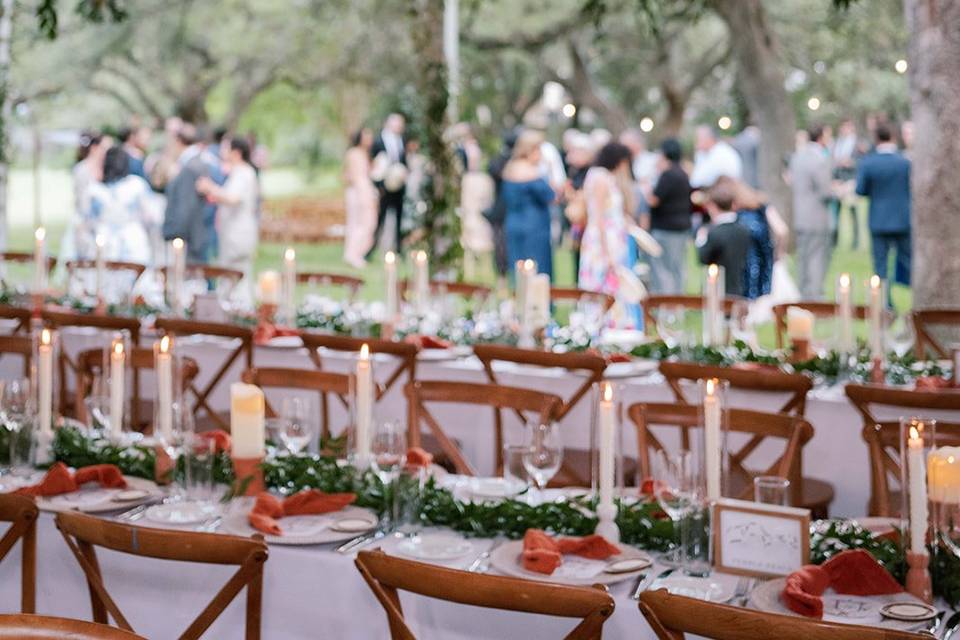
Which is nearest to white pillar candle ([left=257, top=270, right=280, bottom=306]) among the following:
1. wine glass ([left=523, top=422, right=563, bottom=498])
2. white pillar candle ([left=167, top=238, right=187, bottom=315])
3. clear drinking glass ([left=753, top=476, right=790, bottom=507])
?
white pillar candle ([left=167, top=238, right=187, bottom=315])

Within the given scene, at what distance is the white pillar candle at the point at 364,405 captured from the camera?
3.79 metres

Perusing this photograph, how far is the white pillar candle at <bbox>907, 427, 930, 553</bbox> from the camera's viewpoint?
309 centimetres

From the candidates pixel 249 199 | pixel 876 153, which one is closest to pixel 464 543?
pixel 249 199

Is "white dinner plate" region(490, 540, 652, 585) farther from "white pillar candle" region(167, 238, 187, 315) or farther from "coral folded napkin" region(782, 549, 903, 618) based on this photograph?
"white pillar candle" region(167, 238, 187, 315)

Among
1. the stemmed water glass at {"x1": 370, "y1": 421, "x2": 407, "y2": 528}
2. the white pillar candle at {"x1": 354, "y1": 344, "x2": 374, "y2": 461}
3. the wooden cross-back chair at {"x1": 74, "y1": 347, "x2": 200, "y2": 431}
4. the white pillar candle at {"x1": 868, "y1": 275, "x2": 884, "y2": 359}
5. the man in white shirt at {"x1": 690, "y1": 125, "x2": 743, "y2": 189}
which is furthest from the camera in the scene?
the man in white shirt at {"x1": 690, "y1": 125, "x2": 743, "y2": 189}

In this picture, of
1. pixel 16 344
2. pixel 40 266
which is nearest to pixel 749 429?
pixel 16 344

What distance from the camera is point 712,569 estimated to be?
3281 millimetres

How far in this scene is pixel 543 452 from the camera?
3.69m

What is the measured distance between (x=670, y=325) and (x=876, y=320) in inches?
35.8

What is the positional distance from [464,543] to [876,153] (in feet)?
28.2

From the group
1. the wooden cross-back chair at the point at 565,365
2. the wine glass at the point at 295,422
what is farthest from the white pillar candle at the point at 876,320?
the wine glass at the point at 295,422

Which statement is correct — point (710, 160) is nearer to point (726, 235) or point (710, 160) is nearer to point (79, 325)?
point (726, 235)

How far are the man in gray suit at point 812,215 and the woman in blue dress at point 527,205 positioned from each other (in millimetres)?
2205

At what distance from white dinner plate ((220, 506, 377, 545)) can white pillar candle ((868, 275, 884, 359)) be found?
2.58 metres
